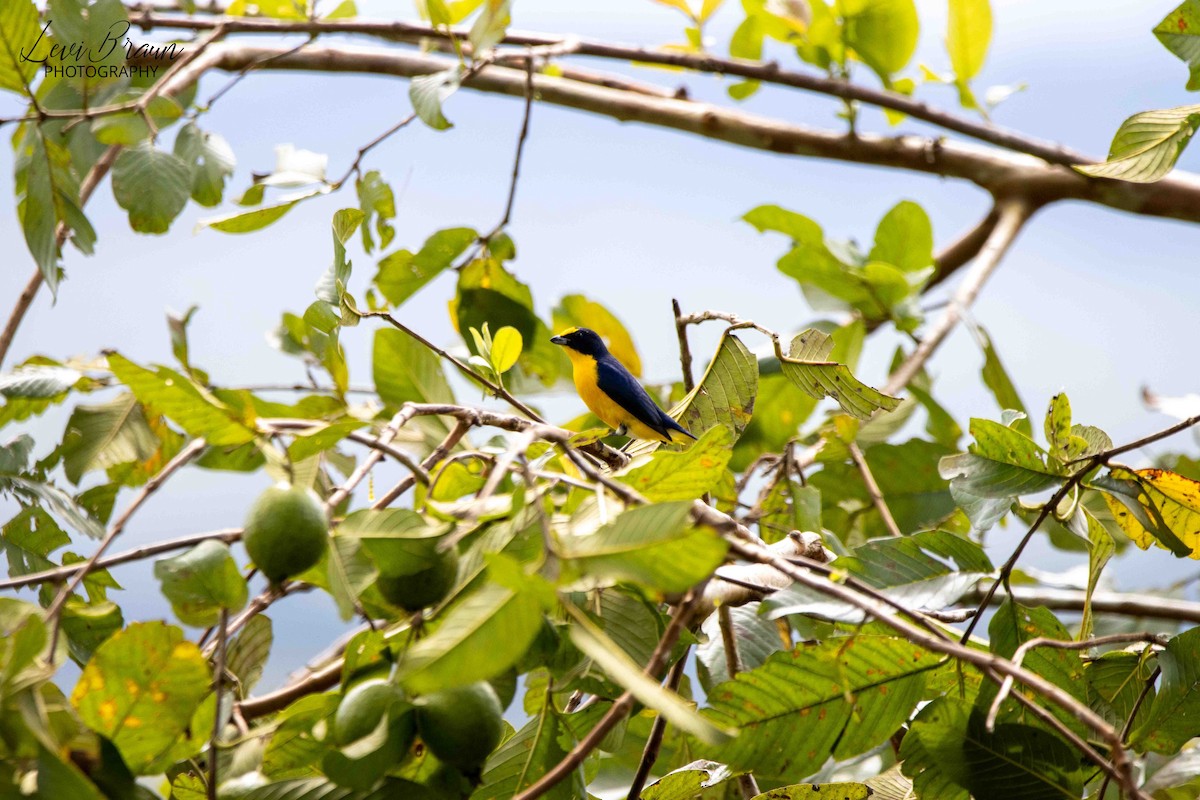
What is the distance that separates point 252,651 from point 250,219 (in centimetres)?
32

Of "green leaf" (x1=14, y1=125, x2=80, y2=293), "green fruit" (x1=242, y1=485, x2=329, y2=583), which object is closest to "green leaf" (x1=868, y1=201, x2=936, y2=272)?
"green leaf" (x1=14, y1=125, x2=80, y2=293)

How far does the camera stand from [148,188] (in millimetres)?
792

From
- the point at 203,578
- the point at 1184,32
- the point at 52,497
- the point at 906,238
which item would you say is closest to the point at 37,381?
the point at 52,497

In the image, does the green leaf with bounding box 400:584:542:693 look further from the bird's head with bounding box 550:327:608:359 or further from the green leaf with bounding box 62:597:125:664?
the bird's head with bounding box 550:327:608:359

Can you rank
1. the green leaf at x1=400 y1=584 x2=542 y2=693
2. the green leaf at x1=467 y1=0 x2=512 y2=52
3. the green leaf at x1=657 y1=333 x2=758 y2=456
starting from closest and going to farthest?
1. the green leaf at x1=400 y1=584 x2=542 y2=693
2. the green leaf at x1=657 y1=333 x2=758 y2=456
3. the green leaf at x1=467 y1=0 x2=512 y2=52

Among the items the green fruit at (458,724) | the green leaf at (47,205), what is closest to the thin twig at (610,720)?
the green fruit at (458,724)

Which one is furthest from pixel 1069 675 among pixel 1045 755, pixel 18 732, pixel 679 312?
pixel 18 732

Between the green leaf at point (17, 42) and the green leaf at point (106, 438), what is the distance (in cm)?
27

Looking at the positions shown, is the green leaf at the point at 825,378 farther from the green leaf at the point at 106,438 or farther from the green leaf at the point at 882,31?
the green leaf at the point at 882,31

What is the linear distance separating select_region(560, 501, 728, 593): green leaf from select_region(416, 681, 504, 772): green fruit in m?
0.08

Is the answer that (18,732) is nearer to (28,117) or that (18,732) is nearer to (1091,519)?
(1091,519)

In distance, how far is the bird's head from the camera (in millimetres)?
1342

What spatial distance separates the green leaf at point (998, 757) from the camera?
44cm

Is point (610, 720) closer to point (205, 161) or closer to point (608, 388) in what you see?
point (205, 161)
